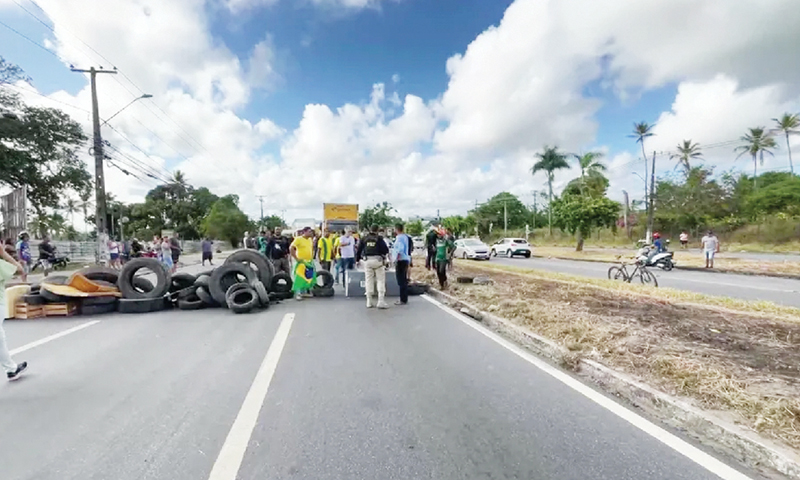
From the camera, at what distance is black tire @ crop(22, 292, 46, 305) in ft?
31.4

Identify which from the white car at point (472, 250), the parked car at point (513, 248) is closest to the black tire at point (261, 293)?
the white car at point (472, 250)

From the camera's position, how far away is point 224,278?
420 inches

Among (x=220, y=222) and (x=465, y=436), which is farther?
(x=220, y=222)

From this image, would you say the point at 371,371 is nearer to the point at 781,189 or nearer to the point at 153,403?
the point at 153,403

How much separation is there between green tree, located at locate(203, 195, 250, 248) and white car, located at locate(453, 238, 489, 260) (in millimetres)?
47131

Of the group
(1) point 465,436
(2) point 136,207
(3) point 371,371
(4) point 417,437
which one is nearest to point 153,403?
(3) point 371,371

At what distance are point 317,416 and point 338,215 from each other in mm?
26377

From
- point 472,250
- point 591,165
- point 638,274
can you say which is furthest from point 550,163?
point 638,274

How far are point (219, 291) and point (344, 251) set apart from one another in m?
4.72

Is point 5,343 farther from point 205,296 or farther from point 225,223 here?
point 225,223

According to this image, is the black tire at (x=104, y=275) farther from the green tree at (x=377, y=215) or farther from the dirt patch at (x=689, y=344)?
the green tree at (x=377, y=215)

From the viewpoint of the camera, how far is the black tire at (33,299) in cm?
959

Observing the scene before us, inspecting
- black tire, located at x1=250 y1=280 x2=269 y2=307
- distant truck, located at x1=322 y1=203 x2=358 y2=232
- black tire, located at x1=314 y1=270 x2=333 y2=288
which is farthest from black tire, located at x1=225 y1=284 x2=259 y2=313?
distant truck, located at x1=322 y1=203 x2=358 y2=232

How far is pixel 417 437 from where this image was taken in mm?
3770
